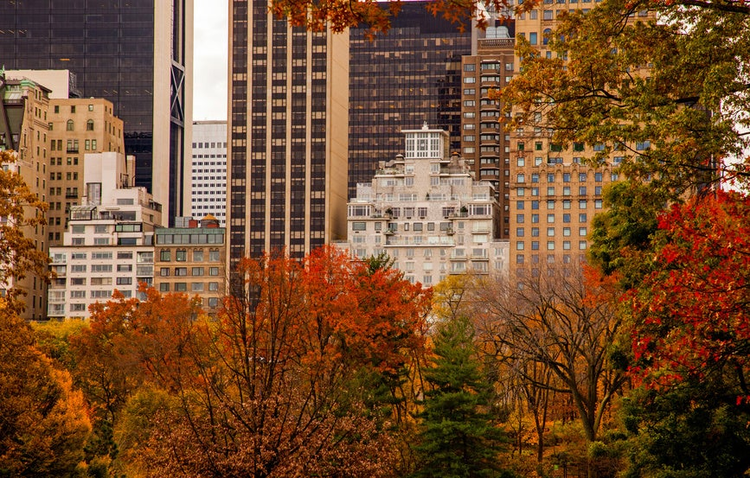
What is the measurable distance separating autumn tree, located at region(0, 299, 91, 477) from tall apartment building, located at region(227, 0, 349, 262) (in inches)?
5340

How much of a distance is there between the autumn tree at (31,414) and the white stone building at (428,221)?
387 ft

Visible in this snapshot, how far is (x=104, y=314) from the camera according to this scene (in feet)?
310

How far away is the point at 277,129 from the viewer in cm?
19638

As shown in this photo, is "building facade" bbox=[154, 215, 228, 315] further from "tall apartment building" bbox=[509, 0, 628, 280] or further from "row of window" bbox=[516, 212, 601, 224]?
"tall apartment building" bbox=[509, 0, 628, 280]

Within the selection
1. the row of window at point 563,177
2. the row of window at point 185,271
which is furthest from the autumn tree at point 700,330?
the row of window at point 185,271

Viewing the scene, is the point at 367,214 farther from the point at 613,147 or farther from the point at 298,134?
the point at 613,147

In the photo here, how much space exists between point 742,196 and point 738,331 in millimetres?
3233

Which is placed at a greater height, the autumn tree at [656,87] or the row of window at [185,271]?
the autumn tree at [656,87]

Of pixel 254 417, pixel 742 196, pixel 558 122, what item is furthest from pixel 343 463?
pixel 742 196

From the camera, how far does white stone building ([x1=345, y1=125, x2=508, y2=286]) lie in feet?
576

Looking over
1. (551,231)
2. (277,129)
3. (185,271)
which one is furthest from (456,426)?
(277,129)

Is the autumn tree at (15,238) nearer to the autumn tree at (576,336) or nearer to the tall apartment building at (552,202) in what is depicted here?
the autumn tree at (576,336)

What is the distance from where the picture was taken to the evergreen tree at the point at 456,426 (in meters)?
52.9

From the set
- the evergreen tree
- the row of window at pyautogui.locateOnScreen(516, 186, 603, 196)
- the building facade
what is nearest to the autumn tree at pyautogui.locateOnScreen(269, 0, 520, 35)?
the evergreen tree
